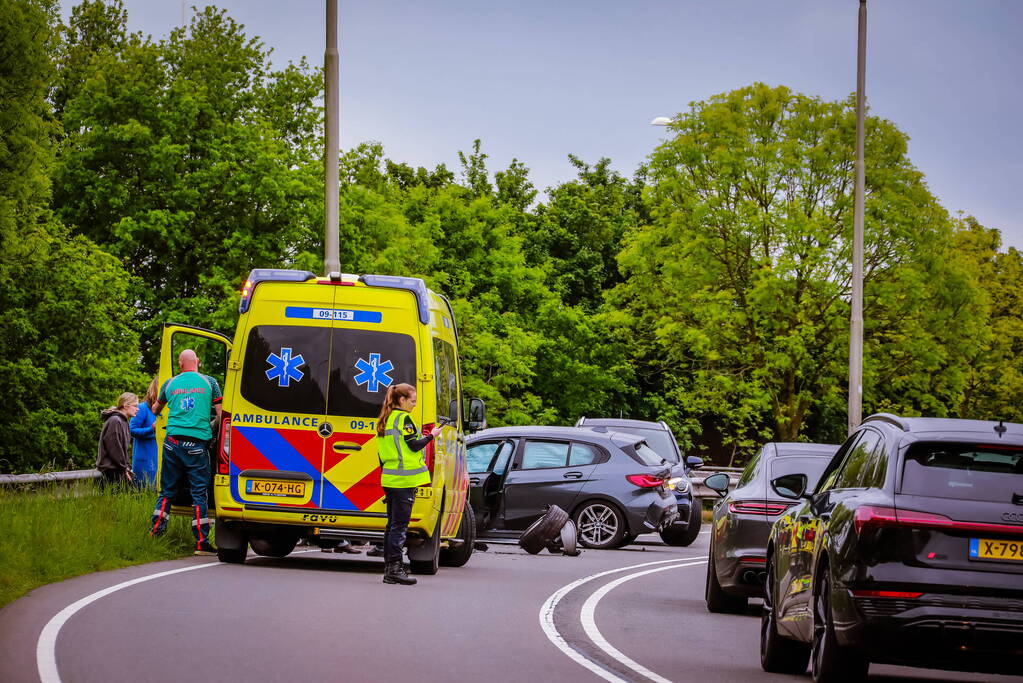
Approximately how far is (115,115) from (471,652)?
133 feet

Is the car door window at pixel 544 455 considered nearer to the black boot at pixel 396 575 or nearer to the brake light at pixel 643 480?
the brake light at pixel 643 480

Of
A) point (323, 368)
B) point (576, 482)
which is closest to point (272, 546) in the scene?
point (323, 368)

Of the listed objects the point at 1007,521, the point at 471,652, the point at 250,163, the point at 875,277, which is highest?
the point at 250,163

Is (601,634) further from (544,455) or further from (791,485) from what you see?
(544,455)

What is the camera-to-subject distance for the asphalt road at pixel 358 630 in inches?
349

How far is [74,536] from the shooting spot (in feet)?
49.2

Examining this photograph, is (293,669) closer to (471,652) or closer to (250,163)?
(471,652)

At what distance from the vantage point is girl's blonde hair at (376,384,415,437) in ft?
46.8

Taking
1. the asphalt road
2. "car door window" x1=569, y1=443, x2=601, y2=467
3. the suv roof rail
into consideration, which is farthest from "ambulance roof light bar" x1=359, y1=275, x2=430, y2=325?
"car door window" x1=569, y1=443, x2=601, y2=467

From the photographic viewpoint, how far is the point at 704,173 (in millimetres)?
49719

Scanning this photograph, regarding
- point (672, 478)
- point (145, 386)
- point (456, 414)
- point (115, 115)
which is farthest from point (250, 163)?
point (456, 414)

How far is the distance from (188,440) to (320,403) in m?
1.75

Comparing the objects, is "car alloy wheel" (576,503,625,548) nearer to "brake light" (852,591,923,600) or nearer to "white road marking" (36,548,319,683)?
"white road marking" (36,548,319,683)

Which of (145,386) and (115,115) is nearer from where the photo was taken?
(145,386)
